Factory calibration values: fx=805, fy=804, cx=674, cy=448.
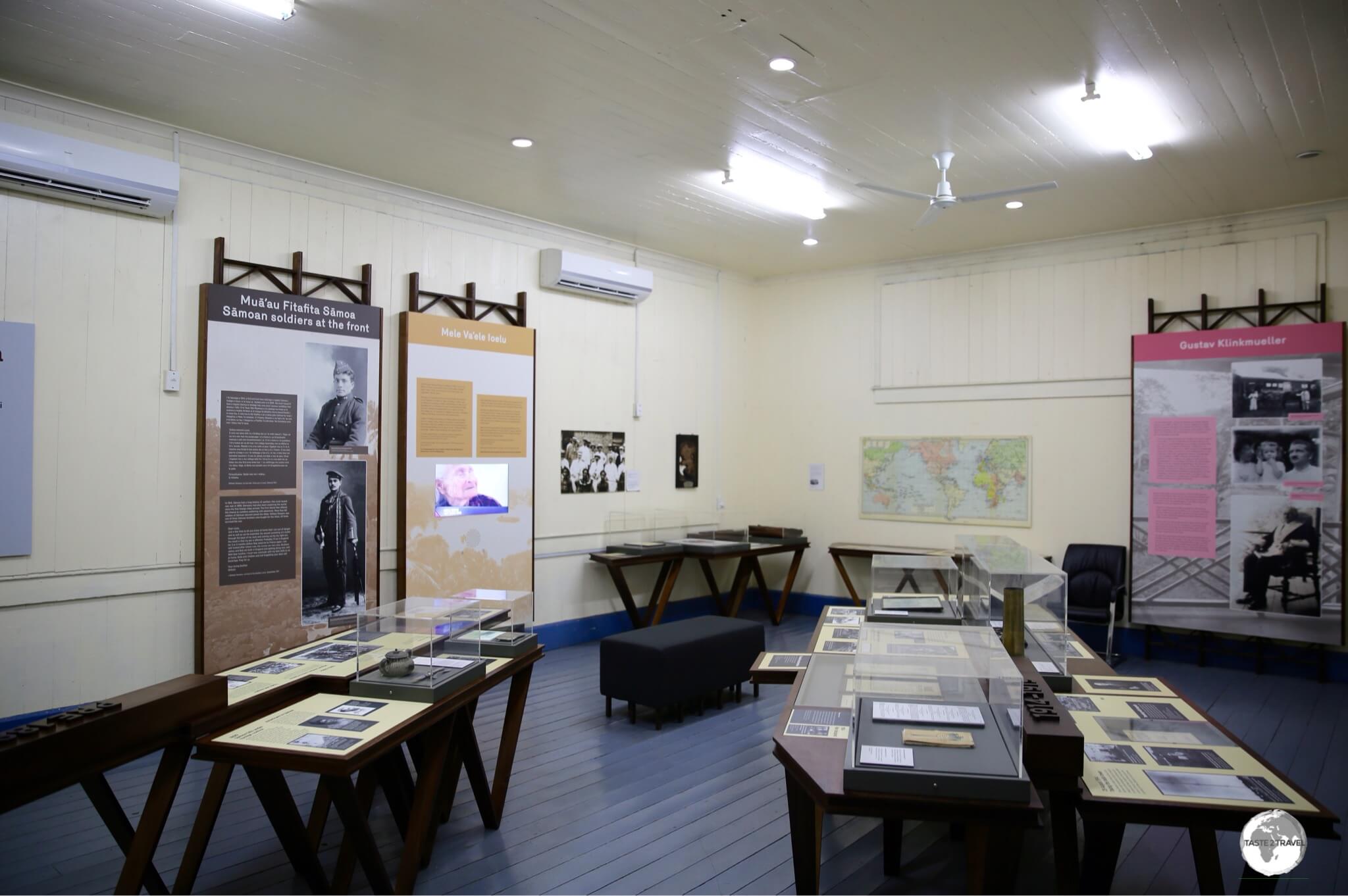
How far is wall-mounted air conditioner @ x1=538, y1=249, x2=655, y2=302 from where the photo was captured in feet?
24.2

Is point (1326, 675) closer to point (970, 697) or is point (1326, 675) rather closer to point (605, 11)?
point (970, 697)

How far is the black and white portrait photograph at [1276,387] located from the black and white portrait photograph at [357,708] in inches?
283

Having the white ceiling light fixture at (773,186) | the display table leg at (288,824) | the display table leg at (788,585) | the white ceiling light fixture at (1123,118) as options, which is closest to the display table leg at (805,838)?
the display table leg at (288,824)

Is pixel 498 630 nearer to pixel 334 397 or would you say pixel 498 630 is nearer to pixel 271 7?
pixel 334 397

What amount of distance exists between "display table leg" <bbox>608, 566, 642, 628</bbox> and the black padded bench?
1.62m

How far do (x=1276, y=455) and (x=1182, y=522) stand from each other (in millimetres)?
894

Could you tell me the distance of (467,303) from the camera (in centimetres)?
685

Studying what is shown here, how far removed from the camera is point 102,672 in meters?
4.91

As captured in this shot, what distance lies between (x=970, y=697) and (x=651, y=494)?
19.1 feet

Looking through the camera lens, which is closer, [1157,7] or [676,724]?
[1157,7]

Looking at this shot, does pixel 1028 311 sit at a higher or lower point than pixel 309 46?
lower

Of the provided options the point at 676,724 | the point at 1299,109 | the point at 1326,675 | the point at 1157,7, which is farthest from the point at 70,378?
the point at 1326,675

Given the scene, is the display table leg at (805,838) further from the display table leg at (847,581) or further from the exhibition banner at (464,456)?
the display table leg at (847,581)

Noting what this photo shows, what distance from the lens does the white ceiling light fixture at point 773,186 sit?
5977mm
